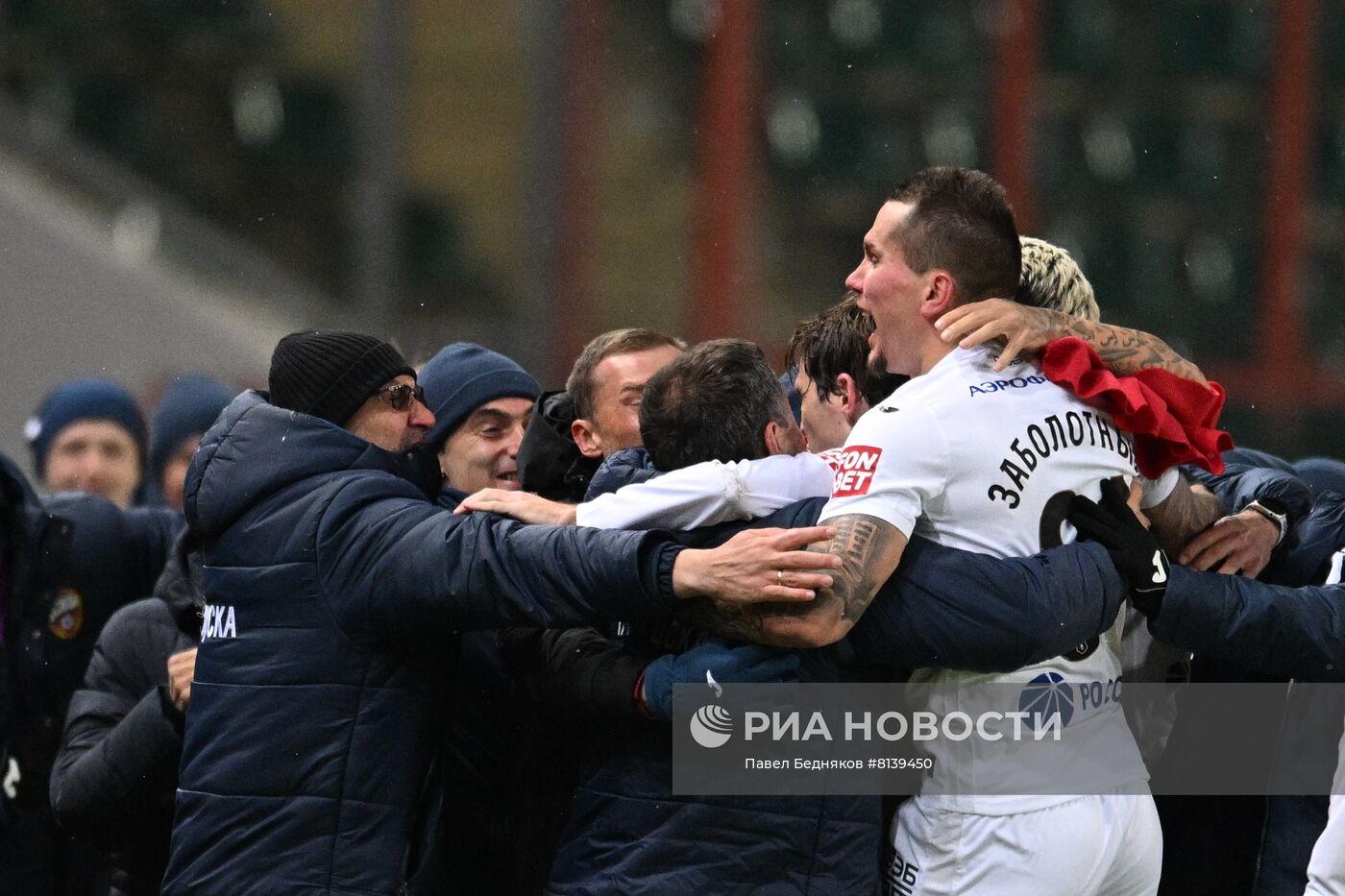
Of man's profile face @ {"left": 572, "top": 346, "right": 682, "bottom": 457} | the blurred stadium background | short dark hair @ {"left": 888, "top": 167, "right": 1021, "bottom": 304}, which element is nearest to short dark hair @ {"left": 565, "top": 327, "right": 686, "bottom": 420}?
man's profile face @ {"left": 572, "top": 346, "right": 682, "bottom": 457}

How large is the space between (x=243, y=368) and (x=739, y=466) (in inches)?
420

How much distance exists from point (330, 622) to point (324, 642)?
35mm

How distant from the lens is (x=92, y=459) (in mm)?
5418

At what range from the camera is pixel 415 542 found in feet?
9.14

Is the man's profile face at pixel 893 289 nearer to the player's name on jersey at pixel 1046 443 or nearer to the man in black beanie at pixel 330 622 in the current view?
the player's name on jersey at pixel 1046 443

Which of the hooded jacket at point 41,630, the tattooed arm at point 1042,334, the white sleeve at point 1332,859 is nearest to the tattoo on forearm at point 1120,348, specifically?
the tattooed arm at point 1042,334

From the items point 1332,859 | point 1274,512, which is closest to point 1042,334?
point 1274,512

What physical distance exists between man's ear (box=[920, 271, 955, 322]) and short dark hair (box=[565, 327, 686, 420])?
0.68 metres

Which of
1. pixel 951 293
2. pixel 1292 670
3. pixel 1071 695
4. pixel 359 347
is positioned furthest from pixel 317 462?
pixel 1292 670

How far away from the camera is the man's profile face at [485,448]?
3746 millimetres

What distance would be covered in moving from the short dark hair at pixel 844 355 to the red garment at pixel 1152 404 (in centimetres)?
36

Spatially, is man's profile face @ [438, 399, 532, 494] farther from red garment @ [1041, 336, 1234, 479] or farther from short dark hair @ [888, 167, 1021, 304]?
red garment @ [1041, 336, 1234, 479]

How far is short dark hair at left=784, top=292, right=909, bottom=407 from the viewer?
10.2ft

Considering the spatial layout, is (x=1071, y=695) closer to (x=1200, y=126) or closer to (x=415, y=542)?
(x=415, y=542)
